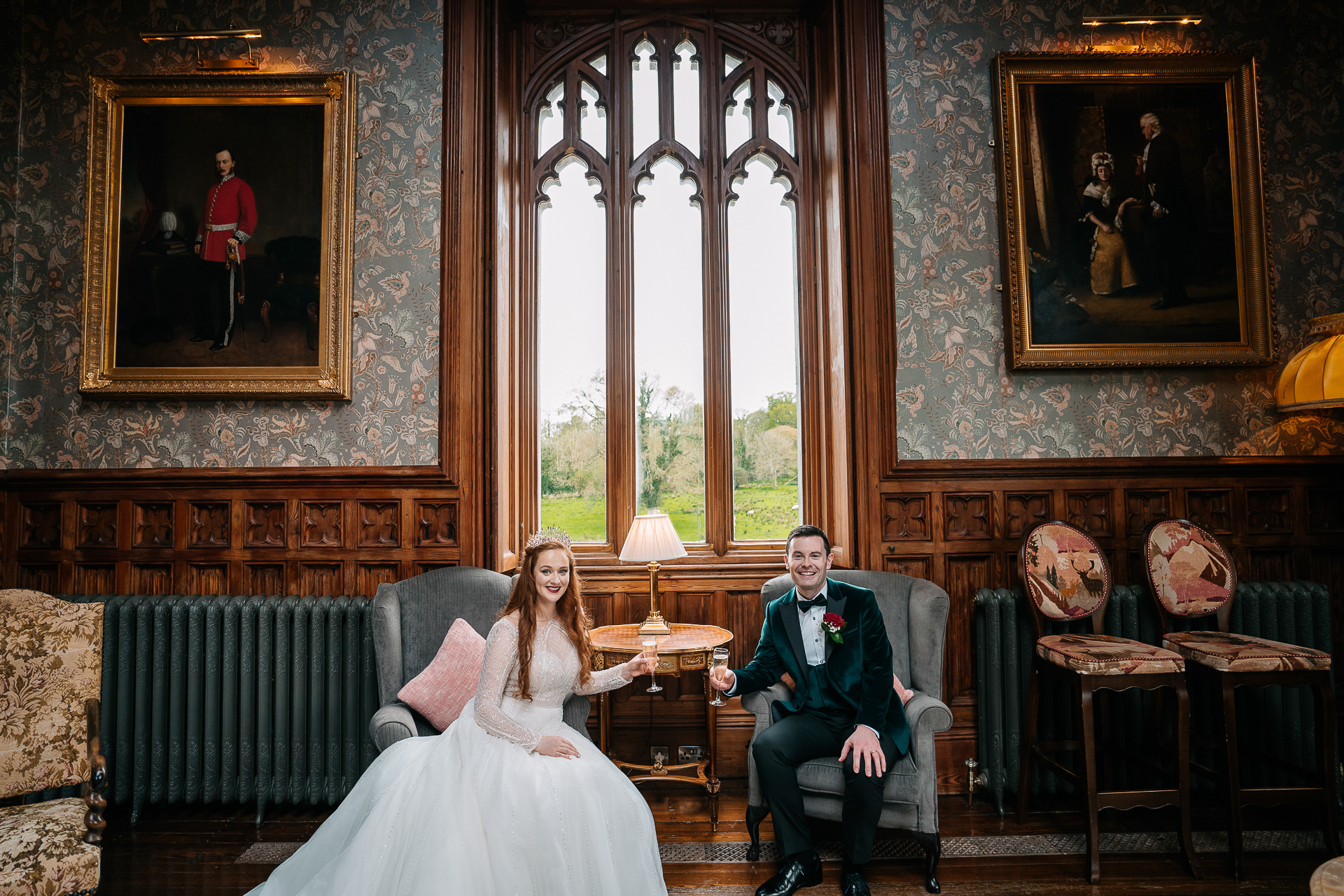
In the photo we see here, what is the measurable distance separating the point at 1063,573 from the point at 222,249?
4.56 metres

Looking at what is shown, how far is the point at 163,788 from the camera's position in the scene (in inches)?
133

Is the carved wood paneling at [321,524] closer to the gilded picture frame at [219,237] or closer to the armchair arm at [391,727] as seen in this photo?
the gilded picture frame at [219,237]

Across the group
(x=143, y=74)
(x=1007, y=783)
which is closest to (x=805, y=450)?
(x=1007, y=783)

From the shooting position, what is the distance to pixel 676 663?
332cm

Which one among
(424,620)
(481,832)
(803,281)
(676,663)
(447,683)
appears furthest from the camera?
(803,281)

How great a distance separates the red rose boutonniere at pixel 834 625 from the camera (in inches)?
113

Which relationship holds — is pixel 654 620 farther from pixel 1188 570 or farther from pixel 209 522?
pixel 1188 570

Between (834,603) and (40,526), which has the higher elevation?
(40,526)

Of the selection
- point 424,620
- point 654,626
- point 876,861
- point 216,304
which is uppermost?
point 216,304

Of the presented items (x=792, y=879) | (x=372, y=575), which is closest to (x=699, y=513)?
(x=372, y=575)

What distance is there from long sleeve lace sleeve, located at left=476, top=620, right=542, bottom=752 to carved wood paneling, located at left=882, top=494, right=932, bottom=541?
2071 mm

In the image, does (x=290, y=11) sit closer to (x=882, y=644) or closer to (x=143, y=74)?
(x=143, y=74)

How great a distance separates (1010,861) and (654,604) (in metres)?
1.84

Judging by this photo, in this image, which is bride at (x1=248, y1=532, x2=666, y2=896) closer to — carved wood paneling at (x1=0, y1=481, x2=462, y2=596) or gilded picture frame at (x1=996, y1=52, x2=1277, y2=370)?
carved wood paneling at (x1=0, y1=481, x2=462, y2=596)
